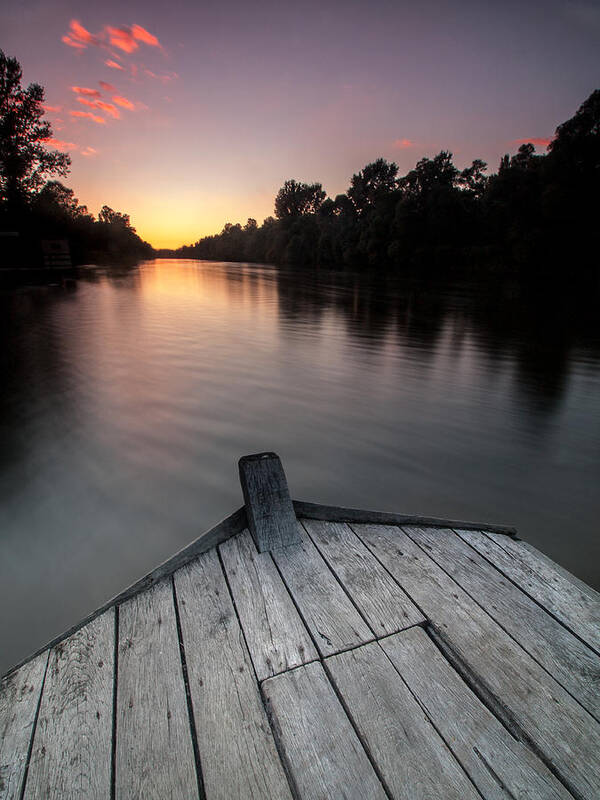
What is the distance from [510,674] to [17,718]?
80.8 inches

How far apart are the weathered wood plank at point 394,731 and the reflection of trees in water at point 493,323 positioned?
5.93 metres

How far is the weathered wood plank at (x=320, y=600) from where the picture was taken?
1.80m

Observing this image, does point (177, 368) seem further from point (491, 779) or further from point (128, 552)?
point (491, 779)

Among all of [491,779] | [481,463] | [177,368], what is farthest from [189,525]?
[177,368]

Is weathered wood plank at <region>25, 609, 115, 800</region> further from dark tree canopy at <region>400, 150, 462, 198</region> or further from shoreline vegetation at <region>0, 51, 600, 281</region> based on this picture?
dark tree canopy at <region>400, 150, 462, 198</region>

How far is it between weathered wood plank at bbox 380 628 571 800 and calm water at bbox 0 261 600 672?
7.22 ft

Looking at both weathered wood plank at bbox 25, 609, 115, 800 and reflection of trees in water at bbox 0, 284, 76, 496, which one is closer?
weathered wood plank at bbox 25, 609, 115, 800

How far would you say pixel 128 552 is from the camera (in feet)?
10.8

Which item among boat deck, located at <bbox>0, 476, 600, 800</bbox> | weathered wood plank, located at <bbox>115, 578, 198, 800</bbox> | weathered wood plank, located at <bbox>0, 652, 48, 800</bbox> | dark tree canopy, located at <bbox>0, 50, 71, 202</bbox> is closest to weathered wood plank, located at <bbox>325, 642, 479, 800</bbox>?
boat deck, located at <bbox>0, 476, 600, 800</bbox>

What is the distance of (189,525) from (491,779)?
2877 millimetres

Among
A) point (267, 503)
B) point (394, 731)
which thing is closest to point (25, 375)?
point (267, 503)

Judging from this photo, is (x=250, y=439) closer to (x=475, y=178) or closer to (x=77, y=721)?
(x=77, y=721)

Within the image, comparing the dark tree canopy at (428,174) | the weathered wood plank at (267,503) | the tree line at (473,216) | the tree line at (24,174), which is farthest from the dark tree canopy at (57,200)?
the weathered wood plank at (267,503)

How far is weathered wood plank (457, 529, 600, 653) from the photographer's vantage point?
1.93 m
